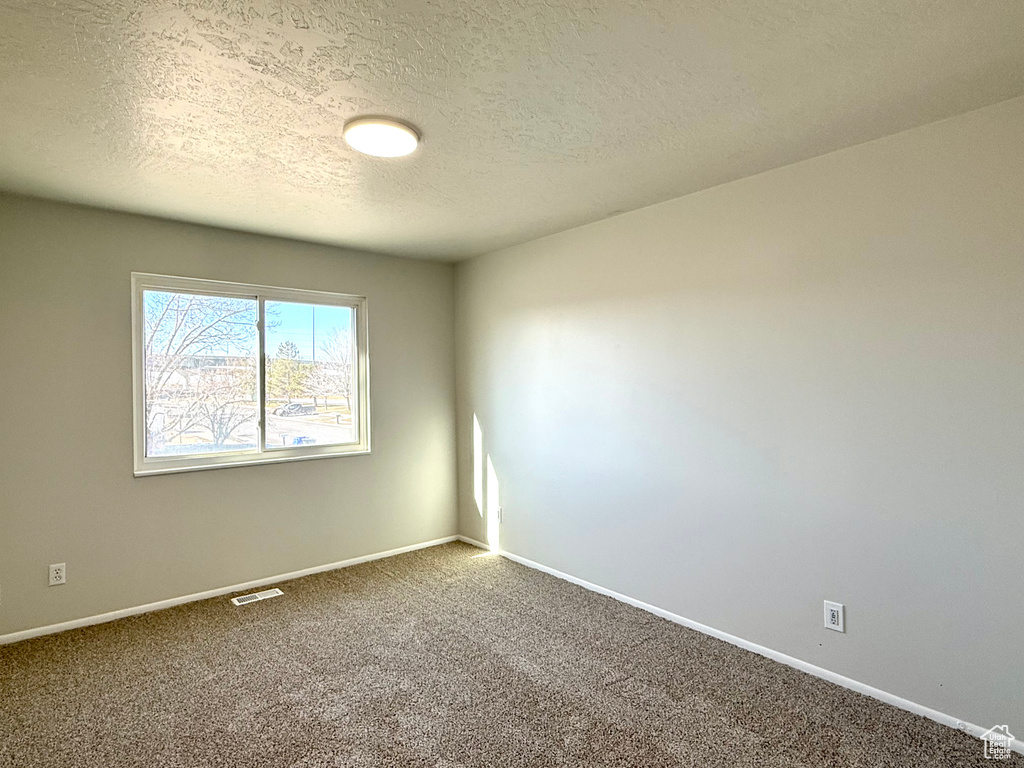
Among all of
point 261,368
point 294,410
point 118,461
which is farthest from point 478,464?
point 118,461

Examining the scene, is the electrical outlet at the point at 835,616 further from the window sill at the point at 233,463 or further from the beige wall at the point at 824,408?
the window sill at the point at 233,463

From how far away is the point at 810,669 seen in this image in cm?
259

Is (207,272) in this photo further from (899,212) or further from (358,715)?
(899,212)

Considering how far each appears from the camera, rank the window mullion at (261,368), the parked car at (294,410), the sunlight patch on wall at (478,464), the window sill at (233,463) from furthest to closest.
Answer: the sunlight patch on wall at (478,464), the parked car at (294,410), the window mullion at (261,368), the window sill at (233,463)

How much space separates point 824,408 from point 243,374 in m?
3.50

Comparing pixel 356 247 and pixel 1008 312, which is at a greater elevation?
pixel 356 247

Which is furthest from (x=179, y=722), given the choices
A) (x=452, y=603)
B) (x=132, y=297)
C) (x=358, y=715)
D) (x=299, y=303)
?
(x=299, y=303)

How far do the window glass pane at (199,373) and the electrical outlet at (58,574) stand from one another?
0.72 meters

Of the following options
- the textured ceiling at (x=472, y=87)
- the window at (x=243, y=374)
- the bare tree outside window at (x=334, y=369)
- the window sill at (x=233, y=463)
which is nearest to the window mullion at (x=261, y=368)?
the window at (x=243, y=374)

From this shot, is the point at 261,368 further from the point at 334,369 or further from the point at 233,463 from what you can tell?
the point at 233,463

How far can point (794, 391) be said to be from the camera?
8.74 ft

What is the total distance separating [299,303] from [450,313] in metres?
1.26

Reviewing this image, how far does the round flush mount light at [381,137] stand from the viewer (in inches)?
85.3

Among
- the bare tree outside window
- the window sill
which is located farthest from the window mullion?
the bare tree outside window
